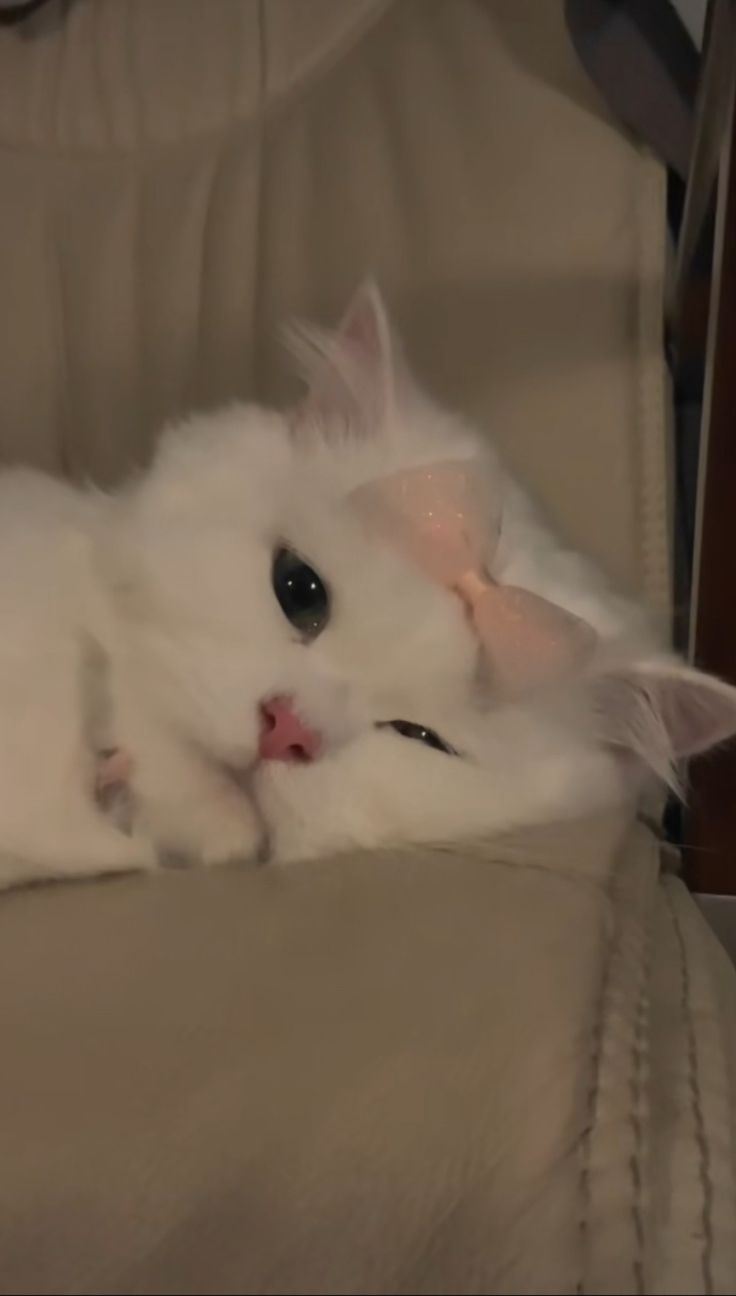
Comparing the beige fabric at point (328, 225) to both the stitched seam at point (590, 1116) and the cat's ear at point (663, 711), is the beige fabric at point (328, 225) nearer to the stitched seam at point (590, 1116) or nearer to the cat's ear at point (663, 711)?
the cat's ear at point (663, 711)

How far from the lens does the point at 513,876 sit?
2.37 ft

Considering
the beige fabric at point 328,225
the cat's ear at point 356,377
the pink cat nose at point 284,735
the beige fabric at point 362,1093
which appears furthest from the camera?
the beige fabric at point 328,225

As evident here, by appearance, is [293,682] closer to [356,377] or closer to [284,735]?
[284,735]

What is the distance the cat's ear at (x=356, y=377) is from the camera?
867 millimetres

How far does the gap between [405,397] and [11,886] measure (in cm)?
41

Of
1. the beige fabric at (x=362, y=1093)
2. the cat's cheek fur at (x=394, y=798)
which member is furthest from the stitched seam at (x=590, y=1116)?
the cat's cheek fur at (x=394, y=798)

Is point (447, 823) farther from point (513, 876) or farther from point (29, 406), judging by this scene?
point (29, 406)

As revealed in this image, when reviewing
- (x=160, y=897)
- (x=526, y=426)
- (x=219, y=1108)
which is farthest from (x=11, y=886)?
(x=526, y=426)

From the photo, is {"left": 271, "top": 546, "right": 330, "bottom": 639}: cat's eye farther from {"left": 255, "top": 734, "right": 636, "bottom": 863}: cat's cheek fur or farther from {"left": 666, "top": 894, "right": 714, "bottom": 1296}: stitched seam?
{"left": 666, "top": 894, "right": 714, "bottom": 1296}: stitched seam

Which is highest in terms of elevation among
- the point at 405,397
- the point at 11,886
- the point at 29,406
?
the point at 405,397

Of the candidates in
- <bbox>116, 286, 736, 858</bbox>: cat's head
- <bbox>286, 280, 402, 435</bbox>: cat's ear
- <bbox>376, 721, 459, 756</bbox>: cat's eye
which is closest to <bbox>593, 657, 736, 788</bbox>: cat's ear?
<bbox>116, 286, 736, 858</bbox>: cat's head

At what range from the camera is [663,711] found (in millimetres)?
834

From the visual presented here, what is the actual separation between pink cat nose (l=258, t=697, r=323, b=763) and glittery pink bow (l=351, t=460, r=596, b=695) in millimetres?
117

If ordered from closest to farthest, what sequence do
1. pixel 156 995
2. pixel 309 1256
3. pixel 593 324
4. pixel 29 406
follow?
pixel 309 1256 < pixel 156 995 < pixel 593 324 < pixel 29 406
